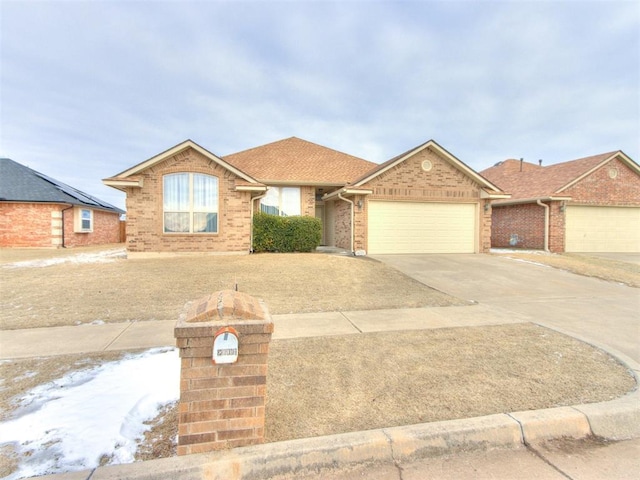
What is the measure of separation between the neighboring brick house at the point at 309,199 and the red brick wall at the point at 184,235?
4cm

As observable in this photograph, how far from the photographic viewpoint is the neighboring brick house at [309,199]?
1233cm

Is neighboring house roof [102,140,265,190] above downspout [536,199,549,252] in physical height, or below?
above

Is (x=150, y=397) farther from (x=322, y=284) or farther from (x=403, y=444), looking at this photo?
(x=322, y=284)

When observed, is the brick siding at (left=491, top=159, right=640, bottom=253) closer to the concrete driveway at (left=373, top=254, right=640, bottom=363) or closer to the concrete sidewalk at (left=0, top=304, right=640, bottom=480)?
the concrete driveway at (left=373, top=254, right=640, bottom=363)

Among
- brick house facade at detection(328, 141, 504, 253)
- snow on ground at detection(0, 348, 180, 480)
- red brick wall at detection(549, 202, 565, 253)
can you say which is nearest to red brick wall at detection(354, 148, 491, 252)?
brick house facade at detection(328, 141, 504, 253)

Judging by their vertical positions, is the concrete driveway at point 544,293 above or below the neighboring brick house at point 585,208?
below

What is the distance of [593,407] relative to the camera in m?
2.95

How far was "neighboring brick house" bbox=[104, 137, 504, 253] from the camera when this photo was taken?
12.3 m

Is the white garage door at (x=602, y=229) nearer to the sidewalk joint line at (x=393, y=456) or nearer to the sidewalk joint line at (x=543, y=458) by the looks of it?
the sidewalk joint line at (x=543, y=458)

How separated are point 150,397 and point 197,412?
3.49 feet

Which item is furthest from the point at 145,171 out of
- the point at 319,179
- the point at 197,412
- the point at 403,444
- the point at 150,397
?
the point at 403,444

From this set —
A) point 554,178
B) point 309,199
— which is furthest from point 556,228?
point 309,199

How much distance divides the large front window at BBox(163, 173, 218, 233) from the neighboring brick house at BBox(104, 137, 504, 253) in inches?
1.4

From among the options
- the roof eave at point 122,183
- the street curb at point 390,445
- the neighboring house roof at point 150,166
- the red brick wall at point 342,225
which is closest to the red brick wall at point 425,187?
the red brick wall at point 342,225
